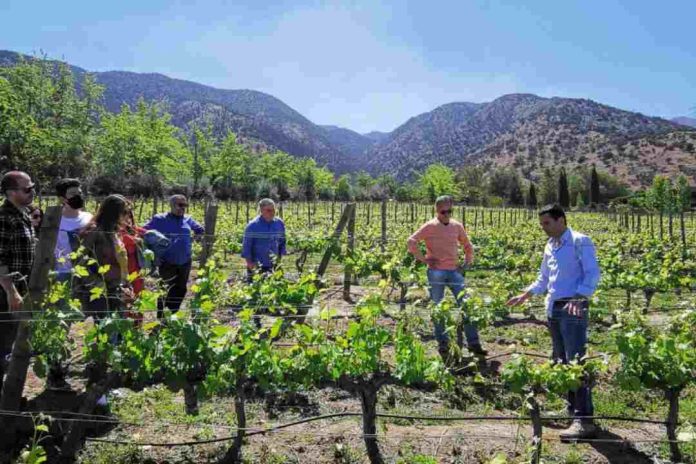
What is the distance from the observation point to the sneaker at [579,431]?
3963mm

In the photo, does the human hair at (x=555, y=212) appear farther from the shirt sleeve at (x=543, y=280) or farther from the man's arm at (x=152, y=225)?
the man's arm at (x=152, y=225)

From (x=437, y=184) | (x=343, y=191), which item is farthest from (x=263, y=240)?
(x=343, y=191)

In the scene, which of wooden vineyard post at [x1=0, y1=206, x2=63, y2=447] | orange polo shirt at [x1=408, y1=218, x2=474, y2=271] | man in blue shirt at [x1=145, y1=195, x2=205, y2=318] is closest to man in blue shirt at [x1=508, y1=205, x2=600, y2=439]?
orange polo shirt at [x1=408, y1=218, x2=474, y2=271]

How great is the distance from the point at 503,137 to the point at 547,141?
1526 centimetres

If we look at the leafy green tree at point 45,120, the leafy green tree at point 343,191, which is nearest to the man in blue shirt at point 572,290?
the leafy green tree at point 45,120

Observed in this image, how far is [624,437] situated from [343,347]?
7.98 ft

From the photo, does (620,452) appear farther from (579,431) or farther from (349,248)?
(349,248)

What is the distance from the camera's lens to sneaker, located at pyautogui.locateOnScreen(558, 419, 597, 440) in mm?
3963

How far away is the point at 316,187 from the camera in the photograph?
6266cm

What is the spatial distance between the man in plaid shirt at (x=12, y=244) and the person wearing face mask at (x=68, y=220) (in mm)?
684

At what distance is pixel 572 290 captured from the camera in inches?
158

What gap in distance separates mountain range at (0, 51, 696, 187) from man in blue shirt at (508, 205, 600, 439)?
66251mm

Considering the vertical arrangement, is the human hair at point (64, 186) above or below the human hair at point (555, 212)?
above

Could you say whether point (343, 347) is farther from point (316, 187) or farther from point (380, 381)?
point (316, 187)
